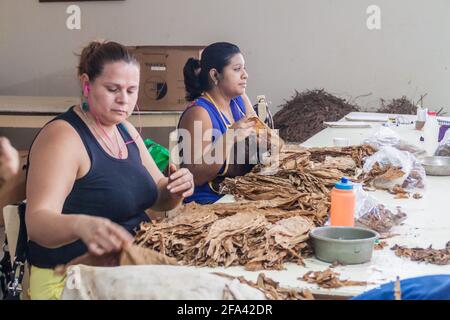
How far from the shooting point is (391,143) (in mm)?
3217

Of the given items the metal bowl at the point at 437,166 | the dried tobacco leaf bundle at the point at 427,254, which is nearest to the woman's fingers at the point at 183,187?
the dried tobacco leaf bundle at the point at 427,254

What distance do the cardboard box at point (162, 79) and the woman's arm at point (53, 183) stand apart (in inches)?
122

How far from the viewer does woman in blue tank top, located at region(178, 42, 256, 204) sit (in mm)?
2861

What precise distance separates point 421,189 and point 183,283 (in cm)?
154

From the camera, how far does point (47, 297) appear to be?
5.99 ft

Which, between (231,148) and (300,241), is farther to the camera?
(231,148)

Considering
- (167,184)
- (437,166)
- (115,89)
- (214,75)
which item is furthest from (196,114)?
(437,166)

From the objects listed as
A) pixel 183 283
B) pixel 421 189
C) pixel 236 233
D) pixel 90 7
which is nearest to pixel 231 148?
pixel 421 189

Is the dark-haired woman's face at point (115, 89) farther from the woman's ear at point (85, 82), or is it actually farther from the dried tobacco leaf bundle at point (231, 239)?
the dried tobacco leaf bundle at point (231, 239)

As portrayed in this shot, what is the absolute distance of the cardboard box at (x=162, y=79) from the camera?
5.04m

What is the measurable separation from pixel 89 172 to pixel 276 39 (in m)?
4.03

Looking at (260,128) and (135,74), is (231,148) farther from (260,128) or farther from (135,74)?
(135,74)

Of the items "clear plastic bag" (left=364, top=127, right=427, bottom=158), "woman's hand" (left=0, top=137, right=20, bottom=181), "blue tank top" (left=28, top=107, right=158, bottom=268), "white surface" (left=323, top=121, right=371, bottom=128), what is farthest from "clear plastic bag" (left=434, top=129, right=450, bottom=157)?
"woman's hand" (left=0, top=137, right=20, bottom=181)

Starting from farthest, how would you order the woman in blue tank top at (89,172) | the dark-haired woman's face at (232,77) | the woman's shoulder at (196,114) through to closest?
the dark-haired woman's face at (232,77) < the woman's shoulder at (196,114) < the woman in blue tank top at (89,172)
